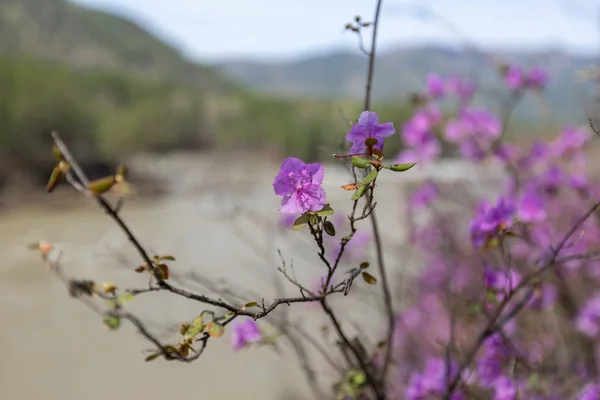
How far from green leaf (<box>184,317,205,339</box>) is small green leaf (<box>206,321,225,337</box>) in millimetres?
13

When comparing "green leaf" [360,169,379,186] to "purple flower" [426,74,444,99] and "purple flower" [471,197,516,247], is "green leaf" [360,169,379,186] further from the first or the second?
"purple flower" [426,74,444,99]

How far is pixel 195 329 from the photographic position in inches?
34.2

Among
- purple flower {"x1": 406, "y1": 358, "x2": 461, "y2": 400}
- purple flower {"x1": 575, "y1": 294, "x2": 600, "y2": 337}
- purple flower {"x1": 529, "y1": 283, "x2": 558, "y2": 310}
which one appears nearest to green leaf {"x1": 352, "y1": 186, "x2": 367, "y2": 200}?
purple flower {"x1": 406, "y1": 358, "x2": 461, "y2": 400}

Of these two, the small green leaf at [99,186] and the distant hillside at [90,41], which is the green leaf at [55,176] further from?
the distant hillside at [90,41]

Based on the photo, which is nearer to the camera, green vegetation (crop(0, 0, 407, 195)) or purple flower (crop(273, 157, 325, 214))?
purple flower (crop(273, 157, 325, 214))

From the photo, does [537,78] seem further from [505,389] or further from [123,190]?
[123,190]

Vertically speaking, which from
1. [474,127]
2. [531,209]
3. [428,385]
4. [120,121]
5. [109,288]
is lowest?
[428,385]

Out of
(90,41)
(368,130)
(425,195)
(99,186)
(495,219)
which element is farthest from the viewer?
(90,41)

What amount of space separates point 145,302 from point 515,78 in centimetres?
499

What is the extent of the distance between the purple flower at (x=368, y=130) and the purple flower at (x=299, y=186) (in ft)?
0.23

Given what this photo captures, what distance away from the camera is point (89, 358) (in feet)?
18.3

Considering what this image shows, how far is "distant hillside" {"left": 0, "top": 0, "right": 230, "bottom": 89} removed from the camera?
92.6 meters

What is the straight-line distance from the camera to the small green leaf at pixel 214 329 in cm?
85

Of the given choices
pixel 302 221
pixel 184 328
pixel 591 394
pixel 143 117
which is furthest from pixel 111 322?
pixel 143 117
